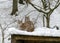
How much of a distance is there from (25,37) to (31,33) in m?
0.12

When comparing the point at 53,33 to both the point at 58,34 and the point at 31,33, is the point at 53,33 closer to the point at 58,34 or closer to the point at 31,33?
the point at 58,34

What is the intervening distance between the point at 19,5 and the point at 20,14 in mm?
1741

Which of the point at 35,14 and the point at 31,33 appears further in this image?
the point at 35,14

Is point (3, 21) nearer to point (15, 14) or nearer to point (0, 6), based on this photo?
point (15, 14)

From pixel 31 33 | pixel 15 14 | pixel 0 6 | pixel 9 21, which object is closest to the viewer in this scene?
pixel 31 33

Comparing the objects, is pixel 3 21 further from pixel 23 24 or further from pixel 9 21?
pixel 23 24

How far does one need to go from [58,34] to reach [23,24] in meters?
0.63

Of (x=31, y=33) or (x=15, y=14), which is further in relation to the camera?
(x=15, y=14)

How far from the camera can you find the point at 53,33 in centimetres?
405

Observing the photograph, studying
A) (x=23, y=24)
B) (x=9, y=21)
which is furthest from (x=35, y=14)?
(x=23, y=24)

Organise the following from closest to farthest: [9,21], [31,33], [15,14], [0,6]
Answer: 1. [31,33]
2. [9,21]
3. [15,14]
4. [0,6]

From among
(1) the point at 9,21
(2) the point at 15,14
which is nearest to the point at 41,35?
(1) the point at 9,21

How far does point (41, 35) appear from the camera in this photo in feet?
13.2

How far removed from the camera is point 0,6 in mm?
18531
